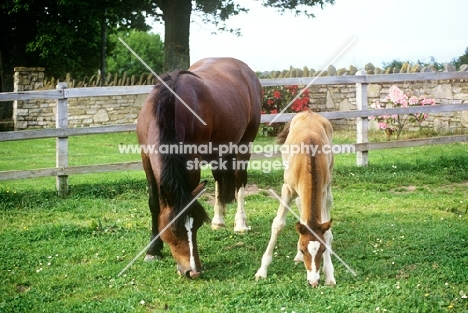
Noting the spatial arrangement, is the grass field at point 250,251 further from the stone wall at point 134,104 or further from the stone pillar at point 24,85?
the stone pillar at point 24,85

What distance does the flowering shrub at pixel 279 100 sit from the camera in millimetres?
15344

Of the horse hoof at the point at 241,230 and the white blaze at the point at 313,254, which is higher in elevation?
the white blaze at the point at 313,254

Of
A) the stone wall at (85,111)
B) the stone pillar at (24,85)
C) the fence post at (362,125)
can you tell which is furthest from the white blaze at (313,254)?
the stone pillar at (24,85)

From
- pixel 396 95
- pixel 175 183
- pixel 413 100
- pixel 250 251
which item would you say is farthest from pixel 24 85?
pixel 175 183

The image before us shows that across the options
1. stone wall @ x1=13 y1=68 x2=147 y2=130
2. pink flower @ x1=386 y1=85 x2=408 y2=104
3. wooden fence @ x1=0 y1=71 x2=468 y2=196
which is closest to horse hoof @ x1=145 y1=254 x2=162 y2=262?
wooden fence @ x1=0 y1=71 x2=468 y2=196

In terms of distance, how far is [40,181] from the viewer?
10883mm

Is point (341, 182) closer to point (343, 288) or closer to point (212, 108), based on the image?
point (212, 108)

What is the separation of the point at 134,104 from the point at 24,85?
400 centimetres

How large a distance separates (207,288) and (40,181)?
270 inches

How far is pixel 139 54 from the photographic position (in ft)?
167

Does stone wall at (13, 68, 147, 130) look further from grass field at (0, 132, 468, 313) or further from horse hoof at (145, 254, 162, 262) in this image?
horse hoof at (145, 254, 162, 262)

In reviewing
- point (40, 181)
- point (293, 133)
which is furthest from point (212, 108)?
point (40, 181)

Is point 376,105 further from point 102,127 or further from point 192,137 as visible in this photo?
point 192,137

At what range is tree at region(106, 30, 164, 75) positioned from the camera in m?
48.1
